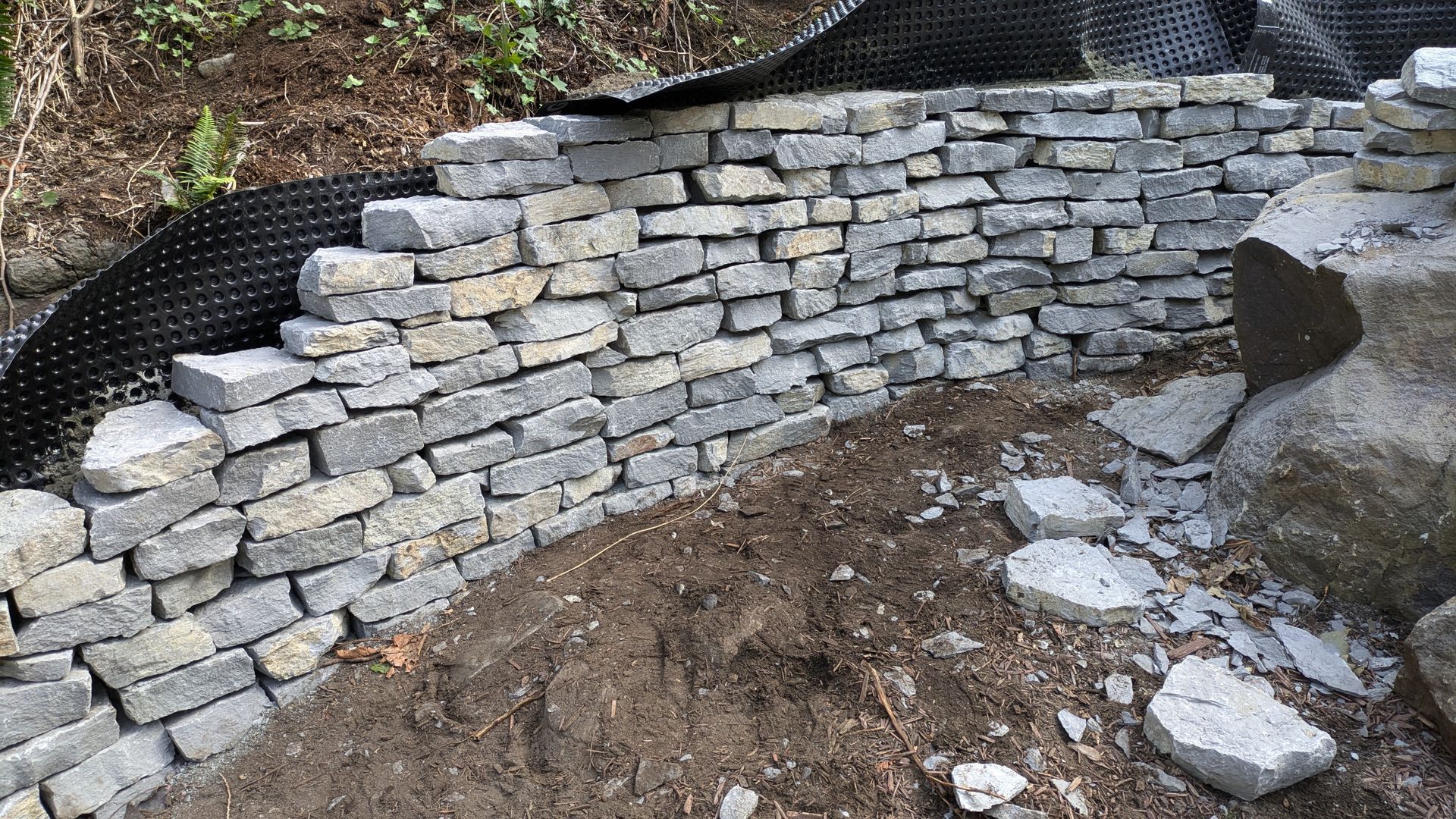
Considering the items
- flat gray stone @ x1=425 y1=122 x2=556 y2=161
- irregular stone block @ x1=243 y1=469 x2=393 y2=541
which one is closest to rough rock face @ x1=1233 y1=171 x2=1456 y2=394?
flat gray stone @ x1=425 y1=122 x2=556 y2=161

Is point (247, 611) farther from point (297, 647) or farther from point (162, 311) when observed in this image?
point (162, 311)

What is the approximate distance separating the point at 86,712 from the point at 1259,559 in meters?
3.95

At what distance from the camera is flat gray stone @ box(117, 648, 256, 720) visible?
119 inches

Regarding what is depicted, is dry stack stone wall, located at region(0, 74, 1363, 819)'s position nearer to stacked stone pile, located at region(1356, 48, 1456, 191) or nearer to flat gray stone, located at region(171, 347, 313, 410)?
flat gray stone, located at region(171, 347, 313, 410)

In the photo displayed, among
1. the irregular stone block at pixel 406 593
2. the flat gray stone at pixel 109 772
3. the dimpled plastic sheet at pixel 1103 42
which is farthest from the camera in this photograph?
the dimpled plastic sheet at pixel 1103 42

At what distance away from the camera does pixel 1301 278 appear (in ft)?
11.8

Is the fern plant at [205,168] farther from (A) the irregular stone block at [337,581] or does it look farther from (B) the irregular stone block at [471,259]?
(A) the irregular stone block at [337,581]

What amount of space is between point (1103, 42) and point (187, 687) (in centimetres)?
499

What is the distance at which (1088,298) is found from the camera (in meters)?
5.12

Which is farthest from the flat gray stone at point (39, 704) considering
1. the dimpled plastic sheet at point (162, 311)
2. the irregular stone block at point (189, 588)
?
the dimpled plastic sheet at point (162, 311)

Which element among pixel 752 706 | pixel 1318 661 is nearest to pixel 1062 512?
A: pixel 1318 661

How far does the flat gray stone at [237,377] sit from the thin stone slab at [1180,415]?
3.44 meters

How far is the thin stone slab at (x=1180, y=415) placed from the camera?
163 inches

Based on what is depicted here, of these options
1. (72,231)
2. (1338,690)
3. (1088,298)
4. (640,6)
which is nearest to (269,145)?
(72,231)
